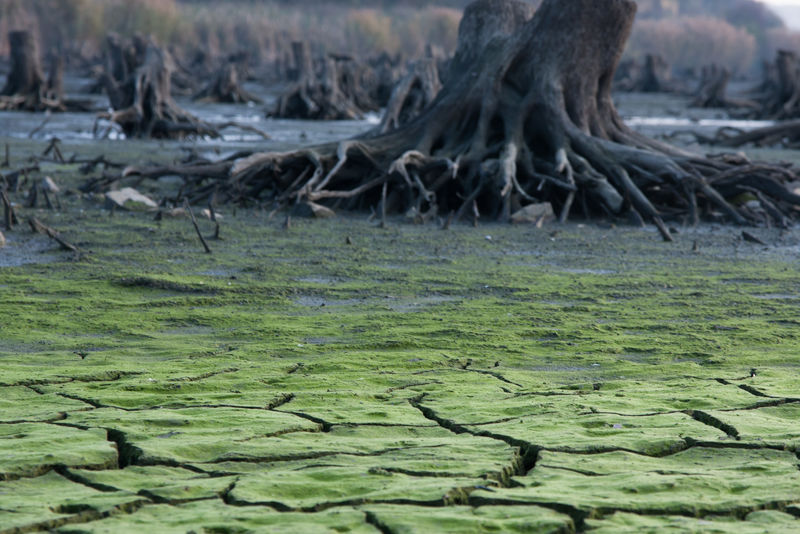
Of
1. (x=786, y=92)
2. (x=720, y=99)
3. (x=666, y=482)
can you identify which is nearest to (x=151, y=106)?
(x=786, y=92)

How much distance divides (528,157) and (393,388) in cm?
669

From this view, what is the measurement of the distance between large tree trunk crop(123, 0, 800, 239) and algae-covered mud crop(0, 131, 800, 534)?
1.95m

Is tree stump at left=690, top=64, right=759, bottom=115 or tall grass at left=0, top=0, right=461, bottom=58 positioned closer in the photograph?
tree stump at left=690, top=64, right=759, bottom=115

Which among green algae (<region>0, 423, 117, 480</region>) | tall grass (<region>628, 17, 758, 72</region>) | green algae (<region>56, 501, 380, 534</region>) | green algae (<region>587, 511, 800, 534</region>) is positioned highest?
tall grass (<region>628, 17, 758, 72</region>)

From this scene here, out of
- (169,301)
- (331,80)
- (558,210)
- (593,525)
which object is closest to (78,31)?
(331,80)

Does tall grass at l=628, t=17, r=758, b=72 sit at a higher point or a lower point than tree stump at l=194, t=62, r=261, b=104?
higher

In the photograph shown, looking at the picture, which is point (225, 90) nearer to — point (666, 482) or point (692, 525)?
point (666, 482)

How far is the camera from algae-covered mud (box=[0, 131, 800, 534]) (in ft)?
8.95

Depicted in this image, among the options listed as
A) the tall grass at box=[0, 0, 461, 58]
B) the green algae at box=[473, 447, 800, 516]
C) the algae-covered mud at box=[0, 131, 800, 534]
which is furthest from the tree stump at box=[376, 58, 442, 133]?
the tall grass at box=[0, 0, 461, 58]

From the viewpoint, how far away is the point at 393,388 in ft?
13.9

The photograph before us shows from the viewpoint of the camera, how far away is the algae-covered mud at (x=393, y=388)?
8.95ft

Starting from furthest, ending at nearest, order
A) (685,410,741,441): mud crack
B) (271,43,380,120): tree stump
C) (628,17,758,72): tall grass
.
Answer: (628,17,758,72): tall grass → (271,43,380,120): tree stump → (685,410,741,441): mud crack

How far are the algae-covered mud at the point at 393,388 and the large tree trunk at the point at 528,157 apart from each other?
6.41 feet

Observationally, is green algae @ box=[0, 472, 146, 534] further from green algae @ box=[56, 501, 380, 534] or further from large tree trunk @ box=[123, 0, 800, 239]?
large tree trunk @ box=[123, 0, 800, 239]
